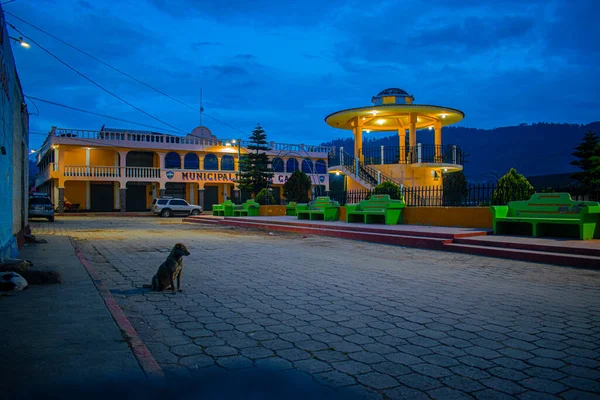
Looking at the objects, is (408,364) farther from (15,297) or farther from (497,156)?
(497,156)

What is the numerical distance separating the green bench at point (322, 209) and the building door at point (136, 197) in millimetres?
26667

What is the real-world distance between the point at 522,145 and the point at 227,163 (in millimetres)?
122746

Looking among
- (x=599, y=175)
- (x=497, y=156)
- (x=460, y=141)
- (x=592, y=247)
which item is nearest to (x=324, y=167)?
(x=599, y=175)

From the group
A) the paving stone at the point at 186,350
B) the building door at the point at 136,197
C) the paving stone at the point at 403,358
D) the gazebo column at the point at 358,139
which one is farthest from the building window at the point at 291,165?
the paving stone at the point at 403,358

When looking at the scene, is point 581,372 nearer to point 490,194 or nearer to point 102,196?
point 490,194

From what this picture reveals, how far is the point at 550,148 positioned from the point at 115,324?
150 m

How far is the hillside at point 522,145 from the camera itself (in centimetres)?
11919

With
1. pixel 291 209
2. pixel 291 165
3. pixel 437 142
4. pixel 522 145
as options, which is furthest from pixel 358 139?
pixel 522 145

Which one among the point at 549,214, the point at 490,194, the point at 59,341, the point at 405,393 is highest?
the point at 490,194

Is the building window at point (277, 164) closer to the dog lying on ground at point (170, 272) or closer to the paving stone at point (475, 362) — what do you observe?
the dog lying on ground at point (170, 272)

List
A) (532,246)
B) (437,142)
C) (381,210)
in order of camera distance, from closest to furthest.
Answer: (532,246) → (381,210) → (437,142)

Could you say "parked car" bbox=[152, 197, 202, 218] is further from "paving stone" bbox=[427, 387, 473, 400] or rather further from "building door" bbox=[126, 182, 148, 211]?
"paving stone" bbox=[427, 387, 473, 400]

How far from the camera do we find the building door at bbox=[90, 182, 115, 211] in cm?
3991

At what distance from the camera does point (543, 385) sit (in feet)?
9.44
